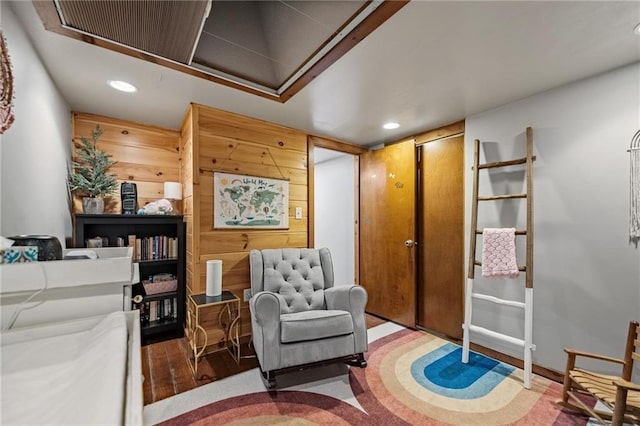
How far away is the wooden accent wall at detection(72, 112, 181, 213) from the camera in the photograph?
2615 mm

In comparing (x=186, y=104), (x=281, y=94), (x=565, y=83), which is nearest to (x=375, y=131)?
(x=281, y=94)

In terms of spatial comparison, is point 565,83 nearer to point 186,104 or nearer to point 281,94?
point 281,94

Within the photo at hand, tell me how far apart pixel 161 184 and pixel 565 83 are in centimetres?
375

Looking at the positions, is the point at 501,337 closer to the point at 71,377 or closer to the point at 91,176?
the point at 71,377

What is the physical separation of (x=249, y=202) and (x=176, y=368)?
151 centimetres

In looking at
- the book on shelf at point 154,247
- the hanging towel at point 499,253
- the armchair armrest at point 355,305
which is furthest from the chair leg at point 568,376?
the book on shelf at point 154,247

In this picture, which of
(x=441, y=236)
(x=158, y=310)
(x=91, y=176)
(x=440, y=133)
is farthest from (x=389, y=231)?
(x=91, y=176)

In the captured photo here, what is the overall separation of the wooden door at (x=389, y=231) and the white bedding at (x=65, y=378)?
8.94 ft

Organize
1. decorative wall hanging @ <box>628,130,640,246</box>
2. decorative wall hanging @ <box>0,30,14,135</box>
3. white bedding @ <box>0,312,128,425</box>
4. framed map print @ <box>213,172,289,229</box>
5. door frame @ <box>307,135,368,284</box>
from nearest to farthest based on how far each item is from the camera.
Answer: white bedding @ <box>0,312,128,425</box> → decorative wall hanging @ <box>0,30,14,135</box> → decorative wall hanging @ <box>628,130,640,246</box> → framed map print @ <box>213,172,289,229</box> → door frame @ <box>307,135,368,284</box>

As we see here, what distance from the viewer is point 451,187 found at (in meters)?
2.79

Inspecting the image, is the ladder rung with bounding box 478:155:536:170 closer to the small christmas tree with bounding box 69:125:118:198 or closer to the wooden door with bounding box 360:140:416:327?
the wooden door with bounding box 360:140:416:327

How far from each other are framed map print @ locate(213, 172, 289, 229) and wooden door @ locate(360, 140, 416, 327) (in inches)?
46.2

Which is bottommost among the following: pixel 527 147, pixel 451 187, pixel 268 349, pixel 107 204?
pixel 268 349

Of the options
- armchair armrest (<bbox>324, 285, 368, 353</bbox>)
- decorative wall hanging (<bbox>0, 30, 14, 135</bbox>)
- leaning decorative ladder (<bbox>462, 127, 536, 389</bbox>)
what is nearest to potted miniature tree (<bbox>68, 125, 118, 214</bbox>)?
decorative wall hanging (<bbox>0, 30, 14, 135</bbox>)
